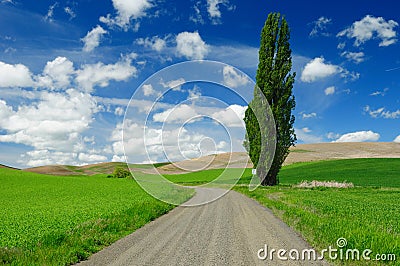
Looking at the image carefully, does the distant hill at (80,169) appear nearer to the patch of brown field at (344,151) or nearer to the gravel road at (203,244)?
the patch of brown field at (344,151)

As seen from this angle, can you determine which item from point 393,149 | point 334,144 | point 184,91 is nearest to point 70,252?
point 184,91

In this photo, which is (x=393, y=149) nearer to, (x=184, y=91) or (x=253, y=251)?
(x=184, y=91)

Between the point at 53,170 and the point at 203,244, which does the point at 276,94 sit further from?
the point at 53,170

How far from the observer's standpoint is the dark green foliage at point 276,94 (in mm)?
Answer: 39312

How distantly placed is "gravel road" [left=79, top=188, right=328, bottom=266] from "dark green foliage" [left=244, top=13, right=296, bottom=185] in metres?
26.3

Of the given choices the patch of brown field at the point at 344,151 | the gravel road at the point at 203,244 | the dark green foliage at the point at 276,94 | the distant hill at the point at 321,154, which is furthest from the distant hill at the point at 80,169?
the gravel road at the point at 203,244

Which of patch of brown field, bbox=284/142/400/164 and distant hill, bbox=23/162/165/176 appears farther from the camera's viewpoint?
distant hill, bbox=23/162/165/176

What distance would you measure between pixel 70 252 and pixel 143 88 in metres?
11.2

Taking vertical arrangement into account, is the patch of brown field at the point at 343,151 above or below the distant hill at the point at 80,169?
above

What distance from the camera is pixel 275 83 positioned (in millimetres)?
40062

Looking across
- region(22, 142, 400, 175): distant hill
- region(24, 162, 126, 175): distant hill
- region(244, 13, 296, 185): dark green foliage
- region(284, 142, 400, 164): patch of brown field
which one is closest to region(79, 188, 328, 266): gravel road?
region(244, 13, 296, 185): dark green foliage

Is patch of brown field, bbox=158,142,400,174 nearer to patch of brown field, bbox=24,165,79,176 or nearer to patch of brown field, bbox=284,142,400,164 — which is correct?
patch of brown field, bbox=284,142,400,164

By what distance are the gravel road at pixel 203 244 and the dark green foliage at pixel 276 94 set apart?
26294 millimetres

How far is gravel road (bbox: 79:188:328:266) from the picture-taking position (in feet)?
25.5
